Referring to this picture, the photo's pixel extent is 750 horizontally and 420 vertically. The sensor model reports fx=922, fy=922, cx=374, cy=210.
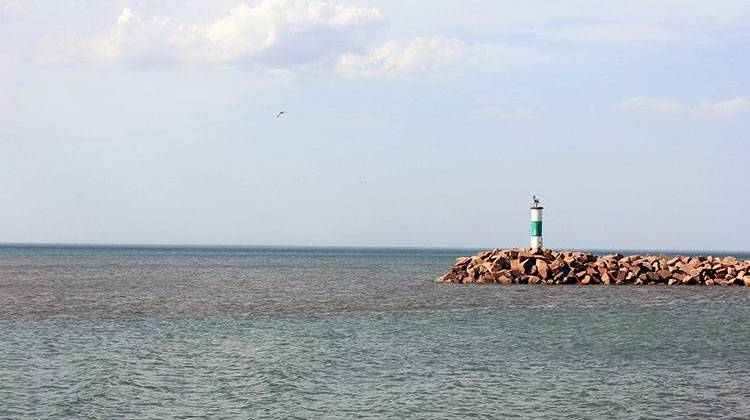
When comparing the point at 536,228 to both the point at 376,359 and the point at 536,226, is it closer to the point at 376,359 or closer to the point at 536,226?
the point at 536,226

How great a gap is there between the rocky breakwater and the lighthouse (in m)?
0.65

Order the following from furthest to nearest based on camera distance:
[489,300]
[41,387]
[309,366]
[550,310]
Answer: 1. [489,300]
2. [550,310]
3. [309,366]
4. [41,387]

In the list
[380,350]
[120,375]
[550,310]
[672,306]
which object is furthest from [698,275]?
[120,375]

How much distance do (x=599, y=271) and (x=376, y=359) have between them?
1519 inches

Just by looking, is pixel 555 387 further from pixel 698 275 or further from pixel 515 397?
pixel 698 275

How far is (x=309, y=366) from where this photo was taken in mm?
21641

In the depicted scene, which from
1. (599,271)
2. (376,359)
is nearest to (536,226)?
(599,271)

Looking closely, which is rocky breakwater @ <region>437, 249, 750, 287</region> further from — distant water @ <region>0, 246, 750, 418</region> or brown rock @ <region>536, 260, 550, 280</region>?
distant water @ <region>0, 246, 750, 418</region>

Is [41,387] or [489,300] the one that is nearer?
[41,387]

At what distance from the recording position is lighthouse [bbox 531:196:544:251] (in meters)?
57.3

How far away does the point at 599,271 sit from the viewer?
58781mm

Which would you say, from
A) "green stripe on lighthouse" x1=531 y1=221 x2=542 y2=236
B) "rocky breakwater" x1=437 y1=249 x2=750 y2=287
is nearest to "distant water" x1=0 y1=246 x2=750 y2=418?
"rocky breakwater" x1=437 y1=249 x2=750 y2=287

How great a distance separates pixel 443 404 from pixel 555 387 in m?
3.06

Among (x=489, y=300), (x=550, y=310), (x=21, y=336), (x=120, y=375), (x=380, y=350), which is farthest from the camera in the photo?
(x=489, y=300)
